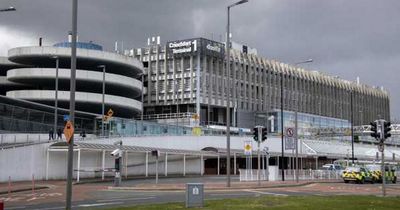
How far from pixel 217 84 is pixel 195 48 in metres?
10.2

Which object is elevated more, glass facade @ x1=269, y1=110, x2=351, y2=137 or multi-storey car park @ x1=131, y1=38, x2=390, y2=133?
multi-storey car park @ x1=131, y1=38, x2=390, y2=133

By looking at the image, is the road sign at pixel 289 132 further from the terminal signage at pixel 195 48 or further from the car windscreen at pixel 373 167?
the terminal signage at pixel 195 48

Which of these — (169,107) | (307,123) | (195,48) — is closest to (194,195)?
(195,48)

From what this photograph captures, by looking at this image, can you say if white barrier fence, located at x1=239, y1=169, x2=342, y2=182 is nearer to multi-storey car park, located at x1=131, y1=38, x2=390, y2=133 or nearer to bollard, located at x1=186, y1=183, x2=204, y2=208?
bollard, located at x1=186, y1=183, x2=204, y2=208

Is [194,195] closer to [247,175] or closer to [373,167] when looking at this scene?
[247,175]

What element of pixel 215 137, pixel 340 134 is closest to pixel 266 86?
pixel 340 134

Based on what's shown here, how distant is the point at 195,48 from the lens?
112 metres

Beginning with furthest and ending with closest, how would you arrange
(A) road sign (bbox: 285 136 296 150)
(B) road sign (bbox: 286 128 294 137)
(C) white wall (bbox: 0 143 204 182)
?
(A) road sign (bbox: 285 136 296 150) → (B) road sign (bbox: 286 128 294 137) → (C) white wall (bbox: 0 143 204 182)

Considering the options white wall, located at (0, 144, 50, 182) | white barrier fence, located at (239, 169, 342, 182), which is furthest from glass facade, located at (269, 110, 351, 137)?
white wall, located at (0, 144, 50, 182)

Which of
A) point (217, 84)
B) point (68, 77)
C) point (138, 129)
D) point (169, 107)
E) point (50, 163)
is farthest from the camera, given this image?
point (169, 107)

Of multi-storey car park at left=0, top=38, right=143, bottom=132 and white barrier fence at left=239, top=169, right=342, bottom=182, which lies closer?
white barrier fence at left=239, top=169, right=342, bottom=182

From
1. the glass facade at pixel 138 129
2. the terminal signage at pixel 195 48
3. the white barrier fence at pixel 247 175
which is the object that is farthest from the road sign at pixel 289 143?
the terminal signage at pixel 195 48

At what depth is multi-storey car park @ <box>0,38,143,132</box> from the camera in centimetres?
9044

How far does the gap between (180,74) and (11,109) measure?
63297 millimetres
